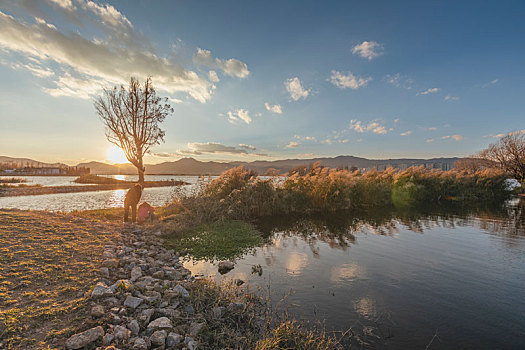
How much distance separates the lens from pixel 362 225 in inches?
393

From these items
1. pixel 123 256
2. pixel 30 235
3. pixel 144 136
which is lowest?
pixel 123 256

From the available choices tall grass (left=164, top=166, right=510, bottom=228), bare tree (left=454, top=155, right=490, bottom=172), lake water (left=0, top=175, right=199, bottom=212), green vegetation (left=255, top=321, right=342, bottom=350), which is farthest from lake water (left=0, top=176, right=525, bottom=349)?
bare tree (left=454, top=155, right=490, bottom=172)

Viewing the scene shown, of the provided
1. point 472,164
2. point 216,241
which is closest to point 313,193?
point 216,241

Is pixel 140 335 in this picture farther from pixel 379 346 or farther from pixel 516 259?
pixel 516 259

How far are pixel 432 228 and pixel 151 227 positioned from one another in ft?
37.2

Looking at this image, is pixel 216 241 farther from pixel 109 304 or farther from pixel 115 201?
pixel 115 201

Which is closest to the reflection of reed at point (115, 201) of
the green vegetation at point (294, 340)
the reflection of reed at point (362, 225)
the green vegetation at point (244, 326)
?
the reflection of reed at point (362, 225)

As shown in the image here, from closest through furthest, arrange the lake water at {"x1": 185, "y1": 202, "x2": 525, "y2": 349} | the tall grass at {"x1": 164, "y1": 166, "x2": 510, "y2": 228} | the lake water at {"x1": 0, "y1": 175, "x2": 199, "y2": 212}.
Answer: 1. the lake water at {"x1": 185, "y1": 202, "x2": 525, "y2": 349}
2. the tall grass at {"x1": 164, "y1": 166, "x2": 510, "y2": 228}
3. the lake water at {"x1": 0, "y1": 175, "x2": 199, "y2": 212}

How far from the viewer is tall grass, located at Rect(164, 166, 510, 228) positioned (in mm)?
10609

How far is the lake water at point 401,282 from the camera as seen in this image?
3.17 metres

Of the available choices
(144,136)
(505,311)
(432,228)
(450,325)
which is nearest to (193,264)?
(450,325)

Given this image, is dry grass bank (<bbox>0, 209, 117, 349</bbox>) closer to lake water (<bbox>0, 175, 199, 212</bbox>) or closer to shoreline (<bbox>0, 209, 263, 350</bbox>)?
shoreline (<bbox>0, 209, 263, 350</bbox>)

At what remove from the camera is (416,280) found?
4.73 m

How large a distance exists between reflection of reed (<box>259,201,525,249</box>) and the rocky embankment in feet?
13.4
